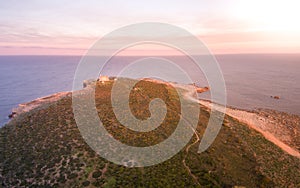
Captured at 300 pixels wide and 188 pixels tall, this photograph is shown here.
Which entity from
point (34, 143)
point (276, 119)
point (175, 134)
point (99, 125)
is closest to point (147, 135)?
point (175, 134)

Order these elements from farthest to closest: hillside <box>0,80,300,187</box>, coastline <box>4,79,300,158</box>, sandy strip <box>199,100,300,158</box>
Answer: coastline <box>4,79,300,158</box>, sandy strip <box>199,100,300,158</box>, hillside <box>0,80,300,187</box>

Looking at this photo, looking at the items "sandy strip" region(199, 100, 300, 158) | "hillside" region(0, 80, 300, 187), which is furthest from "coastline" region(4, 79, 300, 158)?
"hillside" region(0, 80, 300, 187)

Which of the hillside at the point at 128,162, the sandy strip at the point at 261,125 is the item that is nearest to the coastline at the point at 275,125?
the sandy strip at the point at 261,125

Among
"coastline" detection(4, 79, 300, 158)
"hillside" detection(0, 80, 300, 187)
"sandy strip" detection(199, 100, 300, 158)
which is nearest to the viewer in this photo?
"hillside" detection(0, 80, 300, 187)

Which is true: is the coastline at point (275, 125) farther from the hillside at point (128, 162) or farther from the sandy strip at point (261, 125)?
the hillside at point (128, 162)

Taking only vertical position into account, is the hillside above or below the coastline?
above

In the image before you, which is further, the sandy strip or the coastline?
the coastline

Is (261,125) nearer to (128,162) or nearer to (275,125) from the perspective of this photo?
(275,125)

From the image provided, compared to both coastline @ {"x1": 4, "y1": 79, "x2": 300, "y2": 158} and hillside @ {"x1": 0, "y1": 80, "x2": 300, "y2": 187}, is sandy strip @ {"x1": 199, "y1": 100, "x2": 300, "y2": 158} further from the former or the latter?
hillside @ {"x1": 0, "y1": 80, "x2": 300, "y2": 187}

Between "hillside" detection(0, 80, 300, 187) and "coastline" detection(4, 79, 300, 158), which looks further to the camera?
"coastline" detection(4, 79, 300, 158)
